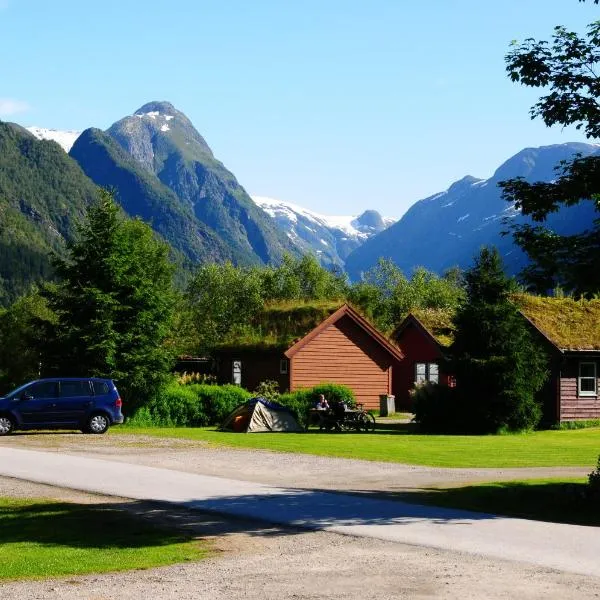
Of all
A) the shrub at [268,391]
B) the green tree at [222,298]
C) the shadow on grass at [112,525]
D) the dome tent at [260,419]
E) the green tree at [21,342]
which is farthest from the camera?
the green tree at [222,298]

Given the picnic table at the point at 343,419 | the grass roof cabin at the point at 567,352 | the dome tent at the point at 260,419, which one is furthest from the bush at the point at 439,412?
the dome tent at the point at 260,419

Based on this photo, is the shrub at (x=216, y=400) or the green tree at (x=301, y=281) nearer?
the shrub at (x=216, y=400)

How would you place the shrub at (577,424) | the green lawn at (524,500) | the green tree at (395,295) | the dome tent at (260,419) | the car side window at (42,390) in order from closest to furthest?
the green lawn at (524,500) < the car side window at (42,390) < the dome tent at (260,419) < the shrub at (577,424) < the green tree at (395,295)

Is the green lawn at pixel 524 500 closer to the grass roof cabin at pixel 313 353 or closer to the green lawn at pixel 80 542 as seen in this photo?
the green lawn at pixel 80 542

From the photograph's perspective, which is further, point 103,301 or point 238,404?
point 238,404

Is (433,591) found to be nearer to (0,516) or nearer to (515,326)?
(0,516)

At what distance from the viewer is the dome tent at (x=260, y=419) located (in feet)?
121

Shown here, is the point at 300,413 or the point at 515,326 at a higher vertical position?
the point at 515,326

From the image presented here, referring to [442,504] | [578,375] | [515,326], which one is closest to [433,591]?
[442,504]

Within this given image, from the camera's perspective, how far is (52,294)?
40156mm

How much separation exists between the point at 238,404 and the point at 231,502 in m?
25.5

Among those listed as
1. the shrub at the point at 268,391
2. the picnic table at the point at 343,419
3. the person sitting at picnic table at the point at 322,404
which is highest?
the shrub at the point at 268,391

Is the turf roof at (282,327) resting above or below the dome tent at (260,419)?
above

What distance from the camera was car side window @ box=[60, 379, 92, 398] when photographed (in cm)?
3491
